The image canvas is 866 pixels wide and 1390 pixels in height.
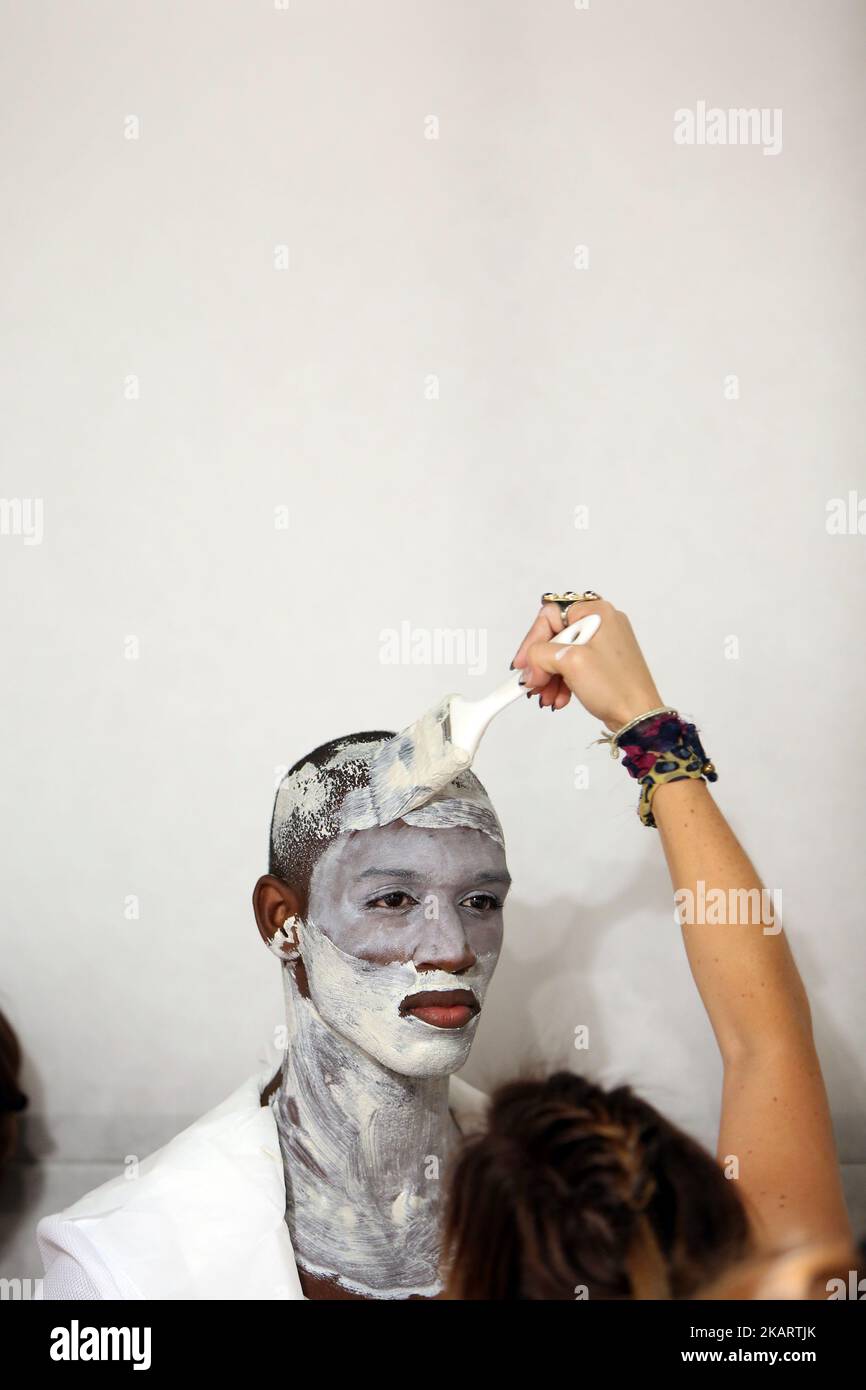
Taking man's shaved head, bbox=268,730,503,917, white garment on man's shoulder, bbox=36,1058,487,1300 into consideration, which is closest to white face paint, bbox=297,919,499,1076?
man's shaved head, bbox=268,730,503,917

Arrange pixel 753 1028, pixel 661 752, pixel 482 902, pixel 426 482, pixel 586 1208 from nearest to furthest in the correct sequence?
1. pixel 586 1208
2. pixel 753 1028
3. pixel 661 752
4. pixel 482 902
5. pixel 426 482

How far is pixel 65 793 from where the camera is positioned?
2.65m

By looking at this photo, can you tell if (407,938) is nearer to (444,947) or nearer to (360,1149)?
(444,947)

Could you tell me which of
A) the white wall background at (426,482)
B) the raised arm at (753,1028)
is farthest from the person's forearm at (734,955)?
the white wall background at (426,482)

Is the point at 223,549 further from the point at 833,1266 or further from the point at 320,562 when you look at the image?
the point at 833,1266

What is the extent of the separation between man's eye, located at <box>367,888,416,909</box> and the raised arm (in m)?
0.52

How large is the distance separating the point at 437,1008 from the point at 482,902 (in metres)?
0.17

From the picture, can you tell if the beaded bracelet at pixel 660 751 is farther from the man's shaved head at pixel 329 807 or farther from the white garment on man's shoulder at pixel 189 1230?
the white garment on man's shoulder at pixel 189 1230

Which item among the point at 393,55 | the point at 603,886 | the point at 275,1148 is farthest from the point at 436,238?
the point at 275,1148

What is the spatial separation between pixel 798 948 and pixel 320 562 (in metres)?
1.25

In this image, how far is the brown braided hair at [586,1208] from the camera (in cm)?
88

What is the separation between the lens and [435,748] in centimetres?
171

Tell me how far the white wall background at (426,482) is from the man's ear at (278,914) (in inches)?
27.8

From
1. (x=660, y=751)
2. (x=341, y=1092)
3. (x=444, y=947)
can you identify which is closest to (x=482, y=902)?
(x=444, y=947)
